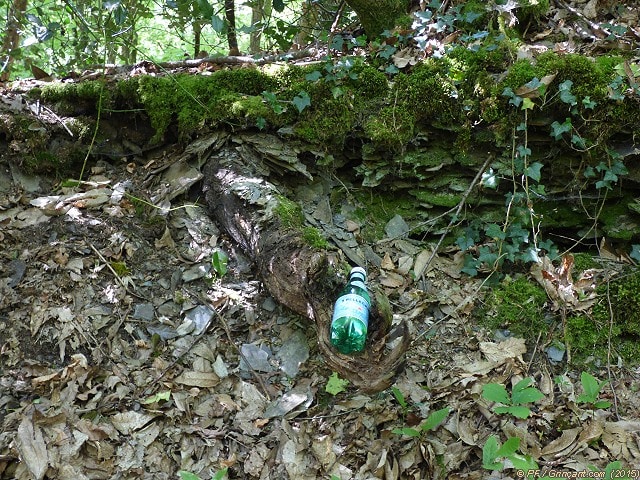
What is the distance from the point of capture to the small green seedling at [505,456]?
2.12 metres

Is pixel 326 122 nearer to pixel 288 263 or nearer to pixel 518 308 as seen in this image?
pixel 288 263

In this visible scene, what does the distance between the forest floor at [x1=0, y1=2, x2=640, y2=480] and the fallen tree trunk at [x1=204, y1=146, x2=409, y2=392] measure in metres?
0.20

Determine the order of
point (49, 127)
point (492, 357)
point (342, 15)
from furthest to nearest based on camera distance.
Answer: point (342, 15) → point (49, 127) → point (492, 357)

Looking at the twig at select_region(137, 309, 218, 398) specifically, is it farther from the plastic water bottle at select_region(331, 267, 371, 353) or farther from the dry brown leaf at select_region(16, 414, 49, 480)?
the plastic water bottle at select_region(331, 267, 371, 353)

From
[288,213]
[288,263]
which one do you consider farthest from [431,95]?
[288,263]

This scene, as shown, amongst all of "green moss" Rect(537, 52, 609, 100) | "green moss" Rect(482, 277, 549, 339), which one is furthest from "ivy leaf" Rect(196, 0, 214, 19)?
"green moss" Rect(482, 277, 549, 339)

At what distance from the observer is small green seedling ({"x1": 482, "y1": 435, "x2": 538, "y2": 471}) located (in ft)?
6.94

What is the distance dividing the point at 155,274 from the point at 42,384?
90 cm

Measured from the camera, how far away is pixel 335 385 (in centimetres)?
270

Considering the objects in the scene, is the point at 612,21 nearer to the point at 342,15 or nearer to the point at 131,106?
the point at 342,15

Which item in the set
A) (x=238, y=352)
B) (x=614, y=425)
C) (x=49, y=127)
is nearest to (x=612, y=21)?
(x=614, y=425)

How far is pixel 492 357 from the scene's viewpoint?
283 cm

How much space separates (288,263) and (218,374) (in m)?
0.73

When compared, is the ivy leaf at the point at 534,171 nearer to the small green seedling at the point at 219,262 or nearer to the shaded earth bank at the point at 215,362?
the shaded earth bank at the point at 215,362
